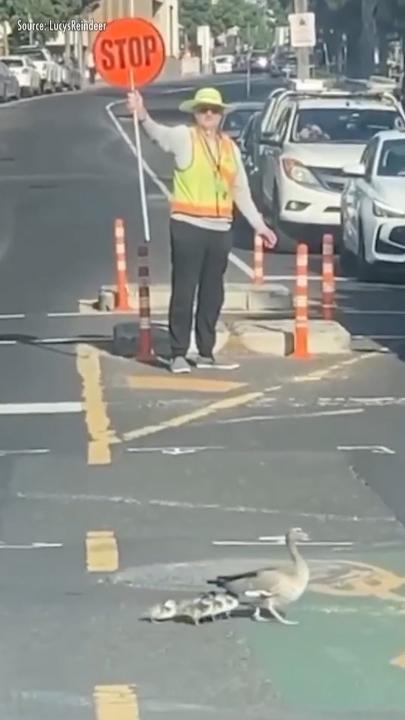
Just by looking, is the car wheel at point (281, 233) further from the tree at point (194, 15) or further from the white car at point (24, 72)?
the tree at point (194, 15)

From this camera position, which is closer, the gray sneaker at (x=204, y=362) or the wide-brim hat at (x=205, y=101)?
the wide-brim hat at (x=205, y=101)

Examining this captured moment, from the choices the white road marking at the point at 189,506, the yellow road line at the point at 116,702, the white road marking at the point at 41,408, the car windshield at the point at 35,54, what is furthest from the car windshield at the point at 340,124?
the car windshield at the point at 35,54

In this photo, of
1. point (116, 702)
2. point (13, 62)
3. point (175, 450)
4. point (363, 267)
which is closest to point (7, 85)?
point (13, 62)

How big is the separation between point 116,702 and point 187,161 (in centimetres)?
735

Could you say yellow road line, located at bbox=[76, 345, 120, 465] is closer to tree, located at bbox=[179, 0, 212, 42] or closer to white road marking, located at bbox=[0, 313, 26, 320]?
white road marking, located at bbox=[0, 313, 26, 320]

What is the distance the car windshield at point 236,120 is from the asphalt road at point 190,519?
21.3m

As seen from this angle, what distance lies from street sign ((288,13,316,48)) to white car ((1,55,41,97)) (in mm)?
31959

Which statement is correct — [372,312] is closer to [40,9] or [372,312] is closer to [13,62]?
[13,62]

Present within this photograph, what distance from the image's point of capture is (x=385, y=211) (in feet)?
67.8

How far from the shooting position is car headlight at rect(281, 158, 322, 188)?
963 inches

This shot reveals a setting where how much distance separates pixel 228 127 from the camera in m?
39.7

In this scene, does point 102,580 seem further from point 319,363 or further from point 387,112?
point 387,112

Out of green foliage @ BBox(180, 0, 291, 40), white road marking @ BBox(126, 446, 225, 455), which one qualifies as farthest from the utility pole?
green foliage @ BBox(180, 0, 291, 40)

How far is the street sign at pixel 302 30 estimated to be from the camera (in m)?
42.9
